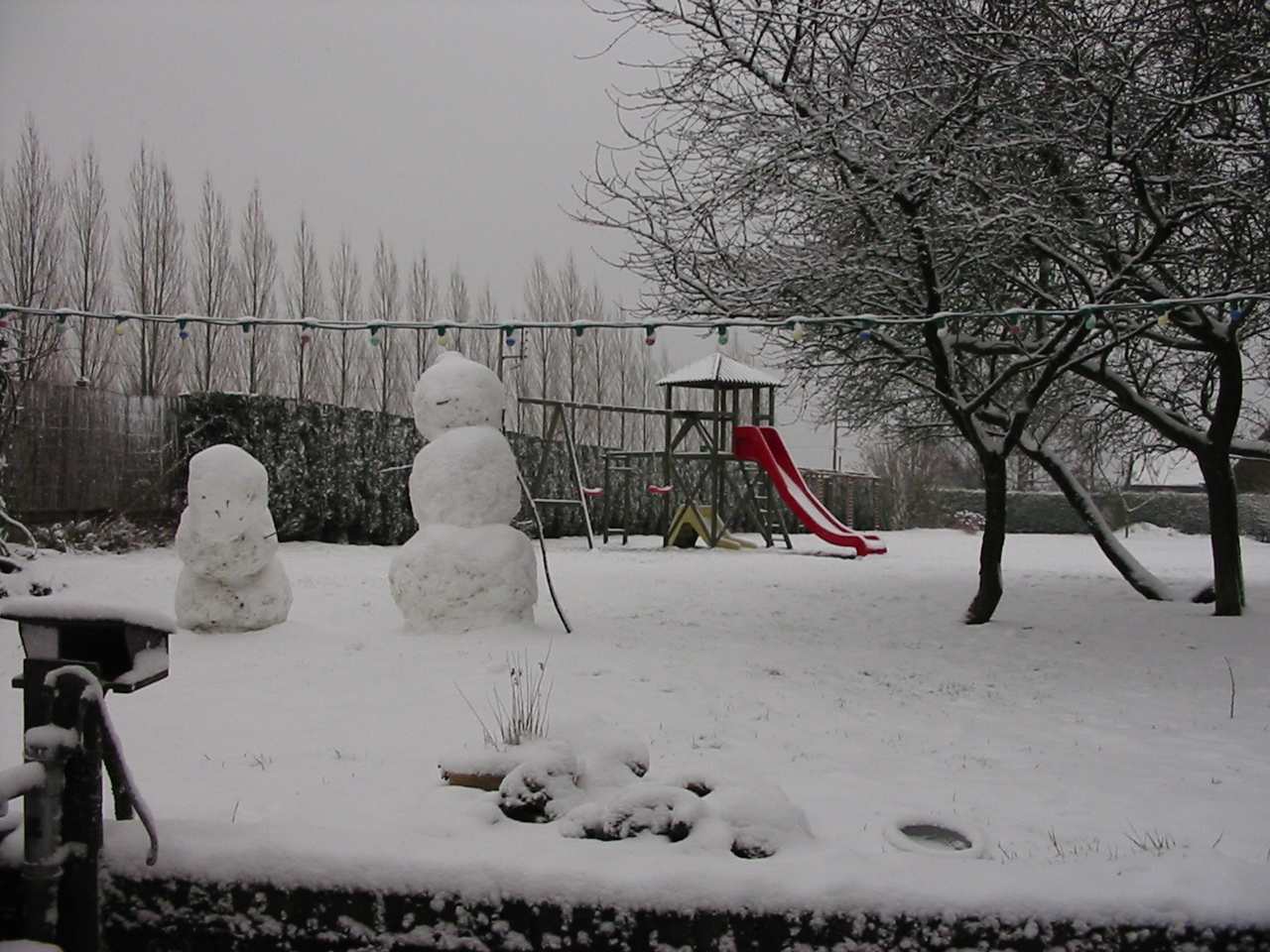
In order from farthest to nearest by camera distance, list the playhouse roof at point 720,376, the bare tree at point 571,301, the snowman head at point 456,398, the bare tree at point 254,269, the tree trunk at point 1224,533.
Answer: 1. the bare tree at point 571,301
2. the playhouse roof at point 720,376
3. the bare tree at point 254,269
4. the tree trunk at point 1224,533
5. the snowman head at point 456,398

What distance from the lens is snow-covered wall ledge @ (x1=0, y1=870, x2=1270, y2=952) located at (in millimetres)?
1748

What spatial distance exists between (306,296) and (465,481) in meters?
9.28

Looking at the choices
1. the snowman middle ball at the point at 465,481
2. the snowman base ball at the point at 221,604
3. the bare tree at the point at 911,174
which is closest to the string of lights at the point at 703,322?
the bare tree at the point at 911,174

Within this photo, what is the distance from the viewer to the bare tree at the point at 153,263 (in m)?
10.5

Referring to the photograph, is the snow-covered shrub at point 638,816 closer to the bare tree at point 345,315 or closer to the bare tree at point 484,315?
the bare tree at point 345,315

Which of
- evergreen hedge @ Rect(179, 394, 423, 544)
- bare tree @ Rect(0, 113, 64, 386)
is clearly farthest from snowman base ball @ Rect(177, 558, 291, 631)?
evergreen hedge @ Rect(179, 394, 423, 544)

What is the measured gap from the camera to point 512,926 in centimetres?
185

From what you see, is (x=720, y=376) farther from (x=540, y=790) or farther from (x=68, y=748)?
(x=68, y=748)

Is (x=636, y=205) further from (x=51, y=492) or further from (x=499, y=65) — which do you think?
(x=51, y=492)

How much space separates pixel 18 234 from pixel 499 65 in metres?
5.47

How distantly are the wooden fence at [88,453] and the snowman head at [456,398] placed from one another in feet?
16.6

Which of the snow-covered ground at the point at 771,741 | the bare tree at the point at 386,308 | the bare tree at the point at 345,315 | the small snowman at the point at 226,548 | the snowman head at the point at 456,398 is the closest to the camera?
the snow-covered ground at the point at 771,741

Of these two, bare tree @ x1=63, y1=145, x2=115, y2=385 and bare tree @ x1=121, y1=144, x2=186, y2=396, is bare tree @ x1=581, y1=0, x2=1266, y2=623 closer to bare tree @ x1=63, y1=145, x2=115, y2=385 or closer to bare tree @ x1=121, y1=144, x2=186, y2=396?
bare tree @ x1=63, y1=145, x2=115, y2=385

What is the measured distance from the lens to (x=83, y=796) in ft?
6.16
